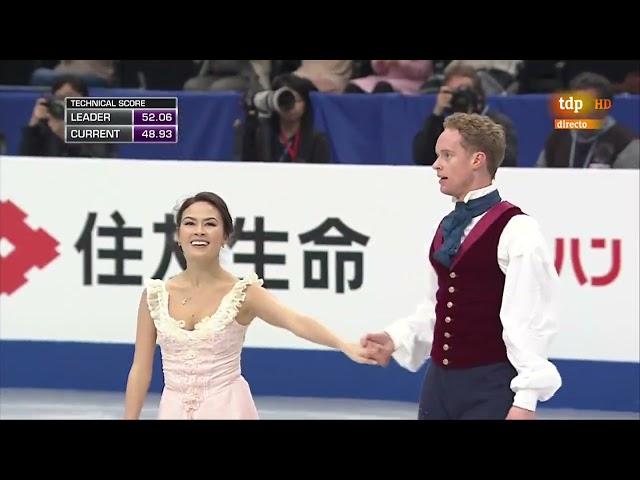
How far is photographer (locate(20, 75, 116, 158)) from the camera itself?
8.24 meters

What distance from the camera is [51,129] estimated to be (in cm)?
830

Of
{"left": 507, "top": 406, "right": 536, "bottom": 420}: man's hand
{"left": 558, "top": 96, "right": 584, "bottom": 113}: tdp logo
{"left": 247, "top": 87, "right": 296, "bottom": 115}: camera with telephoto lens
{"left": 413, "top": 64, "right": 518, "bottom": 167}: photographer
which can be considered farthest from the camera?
{"left": 247, "top": 87, "right": 296, "bottom": 115}: camera with telephoto lens

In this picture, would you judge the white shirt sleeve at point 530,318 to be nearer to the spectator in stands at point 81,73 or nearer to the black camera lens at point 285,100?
the black camera lens at point 285,100

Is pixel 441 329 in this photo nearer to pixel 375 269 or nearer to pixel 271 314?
pixel 271 314

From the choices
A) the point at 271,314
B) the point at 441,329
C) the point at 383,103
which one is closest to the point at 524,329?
the point at 441,329

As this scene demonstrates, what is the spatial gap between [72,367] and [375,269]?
5.54 feet

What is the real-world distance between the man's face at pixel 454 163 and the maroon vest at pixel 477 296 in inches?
5.0

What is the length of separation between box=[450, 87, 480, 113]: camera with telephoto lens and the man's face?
3365mm

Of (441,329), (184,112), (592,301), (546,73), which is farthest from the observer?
(546,73)

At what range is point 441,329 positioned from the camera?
→ 4.87m

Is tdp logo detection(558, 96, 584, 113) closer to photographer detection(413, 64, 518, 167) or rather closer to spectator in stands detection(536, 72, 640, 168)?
spectator in stands detection(536, 72, 640, 168)

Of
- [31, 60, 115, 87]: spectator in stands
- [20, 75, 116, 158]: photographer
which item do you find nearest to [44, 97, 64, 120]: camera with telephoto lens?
[20, 75, 116, 158]: photographer

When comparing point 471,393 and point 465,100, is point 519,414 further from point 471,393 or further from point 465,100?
point 465,100

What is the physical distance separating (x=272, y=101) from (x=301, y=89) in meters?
Answer: 0.20
